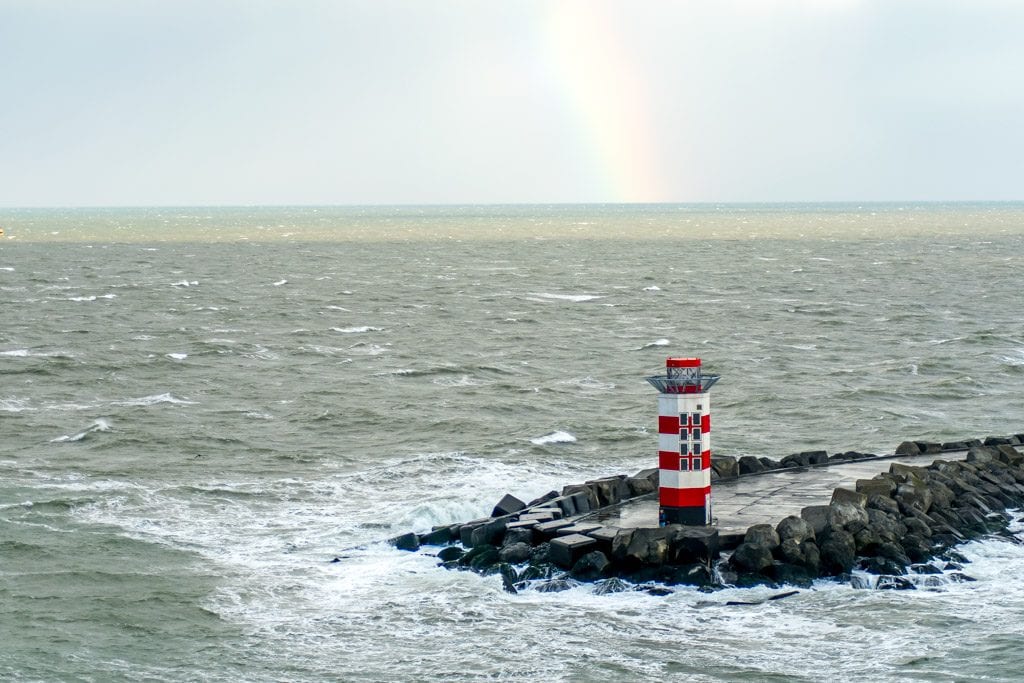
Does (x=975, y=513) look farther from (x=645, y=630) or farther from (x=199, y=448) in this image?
(x=199, y=448)

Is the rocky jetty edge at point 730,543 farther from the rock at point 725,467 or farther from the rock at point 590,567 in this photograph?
the rock at point 725,467

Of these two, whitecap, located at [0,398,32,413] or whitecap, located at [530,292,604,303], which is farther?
whitecap, located at [530,292,604,303]

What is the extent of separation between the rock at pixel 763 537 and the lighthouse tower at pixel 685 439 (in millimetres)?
883

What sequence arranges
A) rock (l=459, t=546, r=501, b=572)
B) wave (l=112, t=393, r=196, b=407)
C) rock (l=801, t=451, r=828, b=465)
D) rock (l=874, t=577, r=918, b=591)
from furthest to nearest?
1. wave (l=112, t=393, r=196, b=407)
2. rock (l=801, t=451, r=828, b=465)
3. rock (l=459, t=546, r=501, b=572)
4. rock (l=874, t=577, r=918, b=591)

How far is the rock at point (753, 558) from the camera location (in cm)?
1580

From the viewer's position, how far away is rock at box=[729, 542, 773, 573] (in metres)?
15.8

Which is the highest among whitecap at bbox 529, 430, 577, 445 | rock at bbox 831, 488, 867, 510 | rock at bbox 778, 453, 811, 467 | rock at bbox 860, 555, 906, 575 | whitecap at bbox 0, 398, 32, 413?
rock at bbox 831, 488, 867, 510

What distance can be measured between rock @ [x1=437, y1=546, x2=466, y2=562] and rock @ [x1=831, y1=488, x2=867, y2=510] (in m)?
4.89

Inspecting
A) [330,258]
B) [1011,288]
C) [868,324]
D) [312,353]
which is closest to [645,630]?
[312,353]

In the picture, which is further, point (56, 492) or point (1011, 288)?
point (1011, 288)

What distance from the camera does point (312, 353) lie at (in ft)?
136

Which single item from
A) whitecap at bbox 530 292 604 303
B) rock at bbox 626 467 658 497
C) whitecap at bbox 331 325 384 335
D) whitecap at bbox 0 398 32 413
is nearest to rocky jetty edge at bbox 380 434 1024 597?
rock at bbox 626 467 658 497

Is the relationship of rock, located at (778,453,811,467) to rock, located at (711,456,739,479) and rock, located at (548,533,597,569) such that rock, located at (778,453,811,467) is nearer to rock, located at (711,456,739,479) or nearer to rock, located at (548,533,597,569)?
rock, located at (711,456,739,479)

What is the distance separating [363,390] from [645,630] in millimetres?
19948
